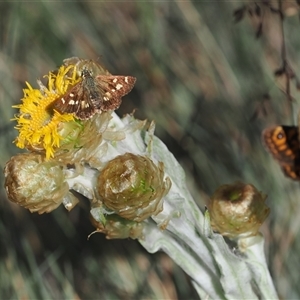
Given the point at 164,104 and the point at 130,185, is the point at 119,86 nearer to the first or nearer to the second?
the point at 130,185

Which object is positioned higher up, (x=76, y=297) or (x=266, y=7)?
(x=266, y=7)

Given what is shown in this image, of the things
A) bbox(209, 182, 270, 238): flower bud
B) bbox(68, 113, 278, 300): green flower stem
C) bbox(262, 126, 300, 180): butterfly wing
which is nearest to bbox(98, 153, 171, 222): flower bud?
bbox(68, 113, 278, 300): green flower stem

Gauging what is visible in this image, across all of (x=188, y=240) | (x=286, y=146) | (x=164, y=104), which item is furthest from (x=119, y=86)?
(x=164, y=104)

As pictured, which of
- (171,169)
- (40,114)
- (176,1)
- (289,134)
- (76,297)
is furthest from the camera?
(176,1)

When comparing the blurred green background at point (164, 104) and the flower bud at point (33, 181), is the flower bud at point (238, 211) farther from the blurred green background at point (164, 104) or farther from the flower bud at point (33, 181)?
the blurred green background at point (164, 104)

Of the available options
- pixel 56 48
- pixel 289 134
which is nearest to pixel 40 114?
pixel 289 134

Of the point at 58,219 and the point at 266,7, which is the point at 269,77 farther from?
the point at 58,219
